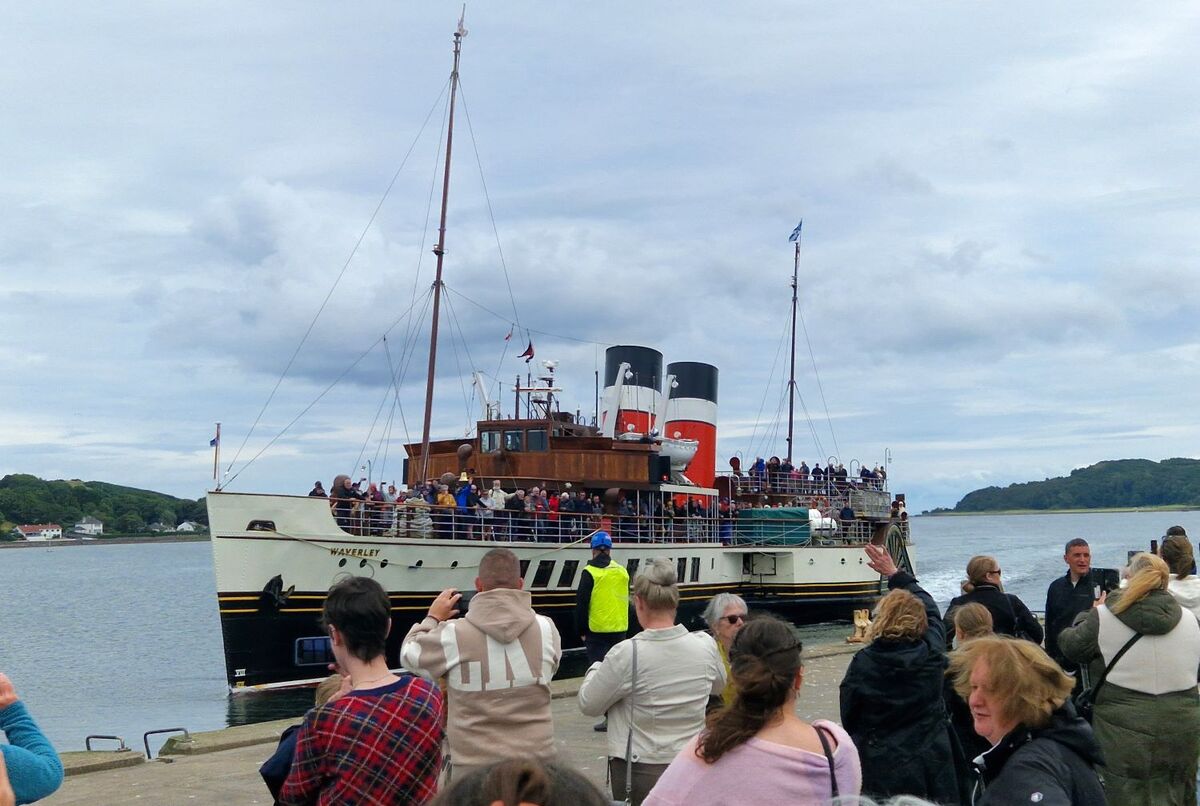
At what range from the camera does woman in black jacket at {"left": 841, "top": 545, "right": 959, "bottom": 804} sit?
5.29 meters

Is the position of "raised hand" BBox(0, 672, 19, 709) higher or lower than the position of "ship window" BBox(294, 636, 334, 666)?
higher

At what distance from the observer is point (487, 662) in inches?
209

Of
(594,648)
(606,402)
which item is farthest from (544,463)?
(594,648)

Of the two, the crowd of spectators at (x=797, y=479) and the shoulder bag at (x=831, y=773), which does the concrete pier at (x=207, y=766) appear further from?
the crowd of spectators at (x=797, y=479)

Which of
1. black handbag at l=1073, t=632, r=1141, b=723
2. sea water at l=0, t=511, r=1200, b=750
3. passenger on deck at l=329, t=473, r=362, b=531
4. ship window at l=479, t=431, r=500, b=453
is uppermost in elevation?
ship window at l=479, t=431, r=500, b=453

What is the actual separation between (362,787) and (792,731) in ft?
4.74

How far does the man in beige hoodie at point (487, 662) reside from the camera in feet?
17.2

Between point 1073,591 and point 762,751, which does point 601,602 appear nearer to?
point 1073,591

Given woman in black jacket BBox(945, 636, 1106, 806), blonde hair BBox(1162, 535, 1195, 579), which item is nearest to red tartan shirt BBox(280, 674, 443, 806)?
woman in black jacket BBox(945, 636, 1106, 806)

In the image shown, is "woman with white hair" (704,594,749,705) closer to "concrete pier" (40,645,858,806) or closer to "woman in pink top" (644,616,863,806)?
"concrete pier" (40,645,858,806)

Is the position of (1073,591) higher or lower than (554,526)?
lower

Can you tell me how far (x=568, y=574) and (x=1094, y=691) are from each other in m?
23.0

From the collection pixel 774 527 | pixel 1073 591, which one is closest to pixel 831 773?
pixel 1073 591

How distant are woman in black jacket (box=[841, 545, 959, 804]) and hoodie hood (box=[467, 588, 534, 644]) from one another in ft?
5.05
